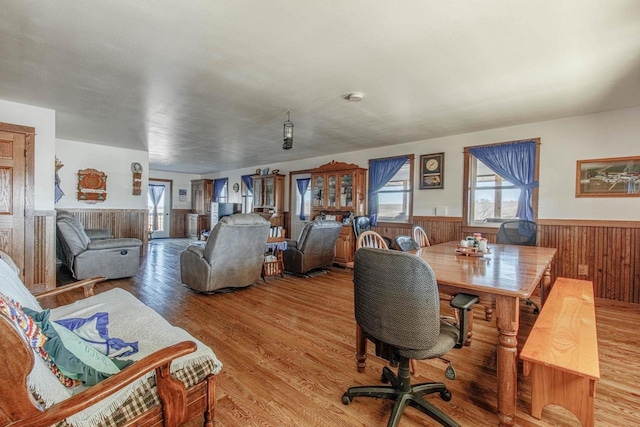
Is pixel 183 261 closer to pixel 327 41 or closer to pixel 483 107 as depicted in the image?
pixel 327 41

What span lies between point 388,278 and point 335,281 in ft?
10.9

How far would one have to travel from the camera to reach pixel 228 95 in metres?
3.27

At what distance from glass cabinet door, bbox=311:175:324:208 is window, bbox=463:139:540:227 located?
9.75ft

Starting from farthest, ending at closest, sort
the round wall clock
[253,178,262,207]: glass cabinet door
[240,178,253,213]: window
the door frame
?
[240,178,253,213]: window
[253,178,262,207]: glass cabinet door
the round wall clock
the door frame

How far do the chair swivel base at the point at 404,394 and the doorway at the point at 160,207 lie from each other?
1025 centimetres

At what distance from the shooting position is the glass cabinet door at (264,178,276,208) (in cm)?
803

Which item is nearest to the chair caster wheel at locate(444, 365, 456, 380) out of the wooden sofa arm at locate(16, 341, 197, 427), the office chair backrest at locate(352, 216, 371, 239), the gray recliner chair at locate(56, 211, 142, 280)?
the wooden sofa arm at locate(16, 341, 197, 427)

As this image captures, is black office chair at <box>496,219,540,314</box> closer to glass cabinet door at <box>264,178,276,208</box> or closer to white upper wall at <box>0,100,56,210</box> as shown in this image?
glass cabinet door at <box>264,178,276,208</box>

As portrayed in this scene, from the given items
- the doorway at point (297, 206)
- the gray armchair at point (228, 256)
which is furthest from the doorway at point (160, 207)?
the gray armchair at point (228, 256)

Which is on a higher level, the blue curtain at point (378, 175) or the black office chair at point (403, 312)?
the blue curtain at point (378, 175)

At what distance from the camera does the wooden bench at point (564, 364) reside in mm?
1438

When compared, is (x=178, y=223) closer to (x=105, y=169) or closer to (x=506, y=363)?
(x=105, y=169)

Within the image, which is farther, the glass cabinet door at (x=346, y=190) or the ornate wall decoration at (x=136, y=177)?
the ornate wall decoration at (x=136, y=177)

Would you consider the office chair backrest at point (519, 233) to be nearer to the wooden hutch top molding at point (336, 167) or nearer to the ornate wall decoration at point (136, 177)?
the wooden hutch top molding at point (336, 167)
